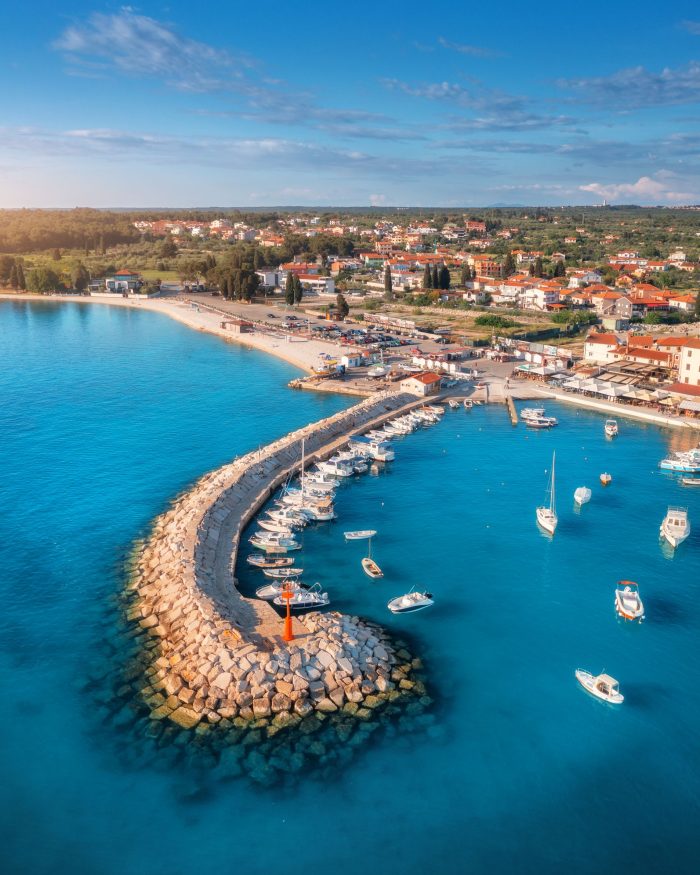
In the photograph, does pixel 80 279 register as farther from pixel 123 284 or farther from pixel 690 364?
pixel 690 364

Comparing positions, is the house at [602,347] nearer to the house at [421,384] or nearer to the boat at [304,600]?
the house at [421,384]

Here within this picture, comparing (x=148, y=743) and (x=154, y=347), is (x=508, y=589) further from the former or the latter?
(x=154, y=347)

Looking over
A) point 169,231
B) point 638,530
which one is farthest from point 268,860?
point 169,231

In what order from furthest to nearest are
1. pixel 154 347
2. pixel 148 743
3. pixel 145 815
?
pixel 154 347 < pixel 148 743 < pixel 145 815

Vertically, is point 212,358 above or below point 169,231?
below

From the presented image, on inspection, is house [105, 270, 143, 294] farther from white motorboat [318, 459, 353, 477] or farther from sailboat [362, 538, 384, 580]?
sailboat [362, 538, 384, 580]

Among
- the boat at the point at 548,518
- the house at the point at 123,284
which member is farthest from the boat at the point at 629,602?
the house at the point at 123,284
